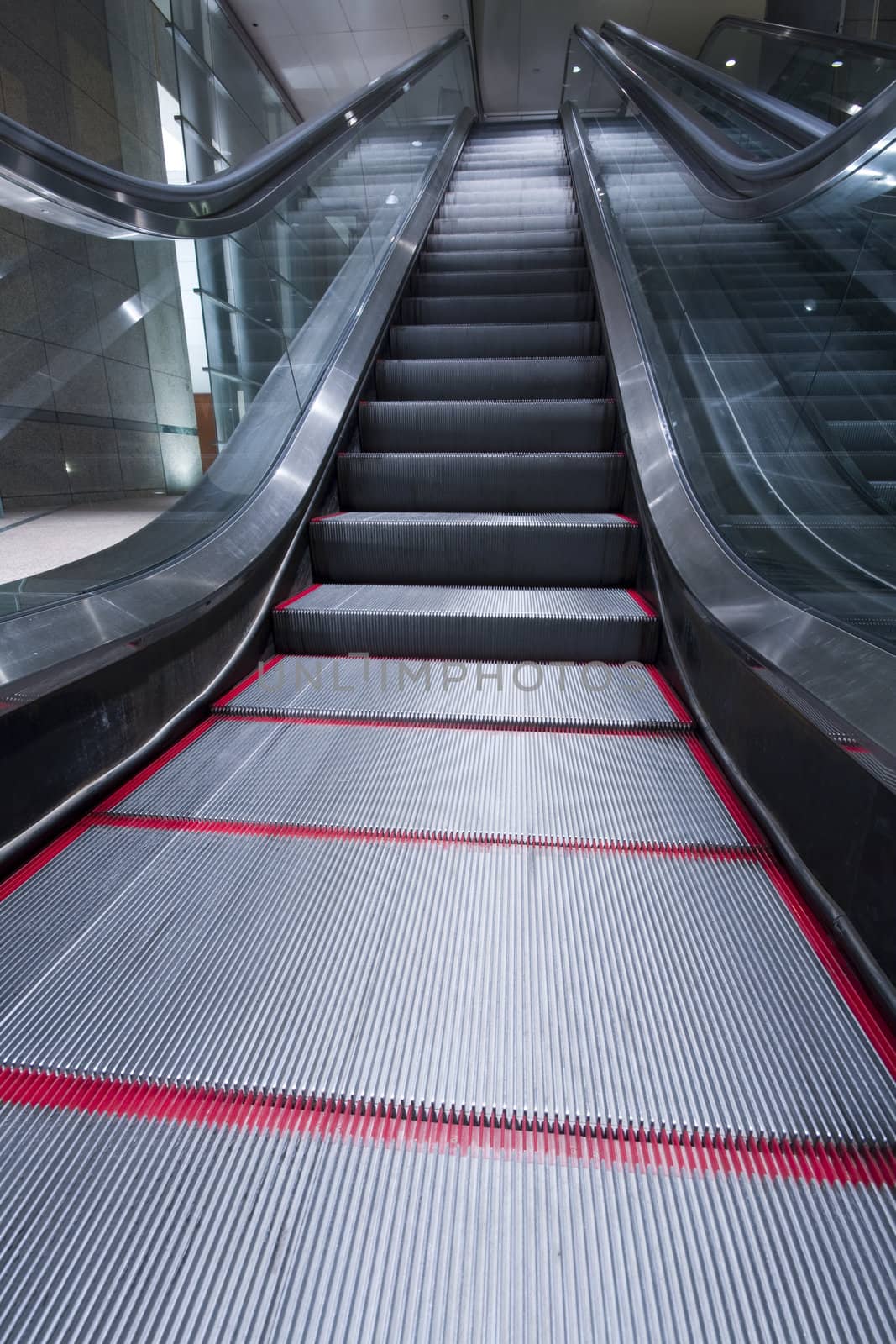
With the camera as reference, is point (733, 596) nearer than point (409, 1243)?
No

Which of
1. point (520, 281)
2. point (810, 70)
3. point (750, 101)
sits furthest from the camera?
point (810, 70)

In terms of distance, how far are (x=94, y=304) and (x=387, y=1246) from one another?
1.84m

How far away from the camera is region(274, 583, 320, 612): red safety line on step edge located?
2.34 metres

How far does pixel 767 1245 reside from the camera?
0.72 metres

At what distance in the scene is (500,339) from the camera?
11.9 ft

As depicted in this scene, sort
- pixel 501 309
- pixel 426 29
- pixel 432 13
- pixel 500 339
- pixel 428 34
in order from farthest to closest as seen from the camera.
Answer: pixel 428 34 < pixel 426 29 < pixel 432 13 < pixel 501 309 < pixel 500 339

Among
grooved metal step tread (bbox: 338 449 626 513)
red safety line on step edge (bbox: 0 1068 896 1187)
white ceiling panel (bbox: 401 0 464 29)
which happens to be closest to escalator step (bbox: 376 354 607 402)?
grooved metal step tread (bbox: 338 449 626 513)

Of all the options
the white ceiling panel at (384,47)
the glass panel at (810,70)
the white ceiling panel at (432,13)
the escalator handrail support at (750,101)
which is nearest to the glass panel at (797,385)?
the escalator handrail support at (750,101)

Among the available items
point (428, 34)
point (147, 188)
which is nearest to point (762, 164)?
point (147, 188)

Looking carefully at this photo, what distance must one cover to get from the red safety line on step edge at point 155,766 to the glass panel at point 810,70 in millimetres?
3348

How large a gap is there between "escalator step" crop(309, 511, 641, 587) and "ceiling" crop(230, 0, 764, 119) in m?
10.3

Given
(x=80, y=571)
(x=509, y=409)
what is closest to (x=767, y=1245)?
(x=80, y=571)

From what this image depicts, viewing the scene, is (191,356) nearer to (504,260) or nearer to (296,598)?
(296,598)

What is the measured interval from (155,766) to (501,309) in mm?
3377
